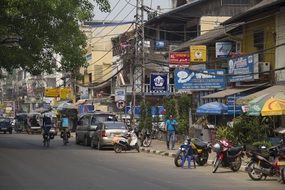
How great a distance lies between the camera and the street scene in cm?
1673

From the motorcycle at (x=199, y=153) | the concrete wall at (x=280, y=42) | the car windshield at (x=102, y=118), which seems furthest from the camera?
the car windshield at (x=102, y=118)

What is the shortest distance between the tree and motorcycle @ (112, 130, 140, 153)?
455 cm

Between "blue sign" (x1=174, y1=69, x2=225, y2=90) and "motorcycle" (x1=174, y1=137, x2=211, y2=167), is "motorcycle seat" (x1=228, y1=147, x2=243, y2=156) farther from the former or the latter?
"blue sign" (x1=174, y1=69, x2=225, y2=90)

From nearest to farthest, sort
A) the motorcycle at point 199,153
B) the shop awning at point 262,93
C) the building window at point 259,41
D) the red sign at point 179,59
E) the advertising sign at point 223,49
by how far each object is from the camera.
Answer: the motorcycle at point 199,153
the shop awning at point 262,93
the building window at point 259,41
the red sign at point 179,59
the advertising sign at point 223,49

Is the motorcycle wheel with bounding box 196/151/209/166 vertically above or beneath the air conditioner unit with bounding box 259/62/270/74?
beneath

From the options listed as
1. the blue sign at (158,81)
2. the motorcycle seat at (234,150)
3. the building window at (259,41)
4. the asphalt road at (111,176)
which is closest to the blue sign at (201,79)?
the blue sign at (158,81)

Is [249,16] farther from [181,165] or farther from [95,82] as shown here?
[95,82]

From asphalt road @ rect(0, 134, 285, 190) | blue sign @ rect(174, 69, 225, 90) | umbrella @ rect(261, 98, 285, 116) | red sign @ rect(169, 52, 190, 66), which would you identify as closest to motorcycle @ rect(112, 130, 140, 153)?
blue sign @ rect(174, 69, 225, 90)

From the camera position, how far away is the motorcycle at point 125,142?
28.1 m

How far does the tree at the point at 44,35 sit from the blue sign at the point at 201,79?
5.96 meters

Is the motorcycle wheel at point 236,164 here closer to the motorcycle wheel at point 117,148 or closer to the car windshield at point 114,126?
the motorcycle wheel at point 117,148

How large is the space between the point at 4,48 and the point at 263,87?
43.9ft

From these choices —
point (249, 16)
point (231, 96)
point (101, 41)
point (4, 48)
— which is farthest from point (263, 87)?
point (101, 41)

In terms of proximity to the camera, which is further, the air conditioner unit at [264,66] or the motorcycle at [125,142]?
the air conditioner unit at [264,66]
